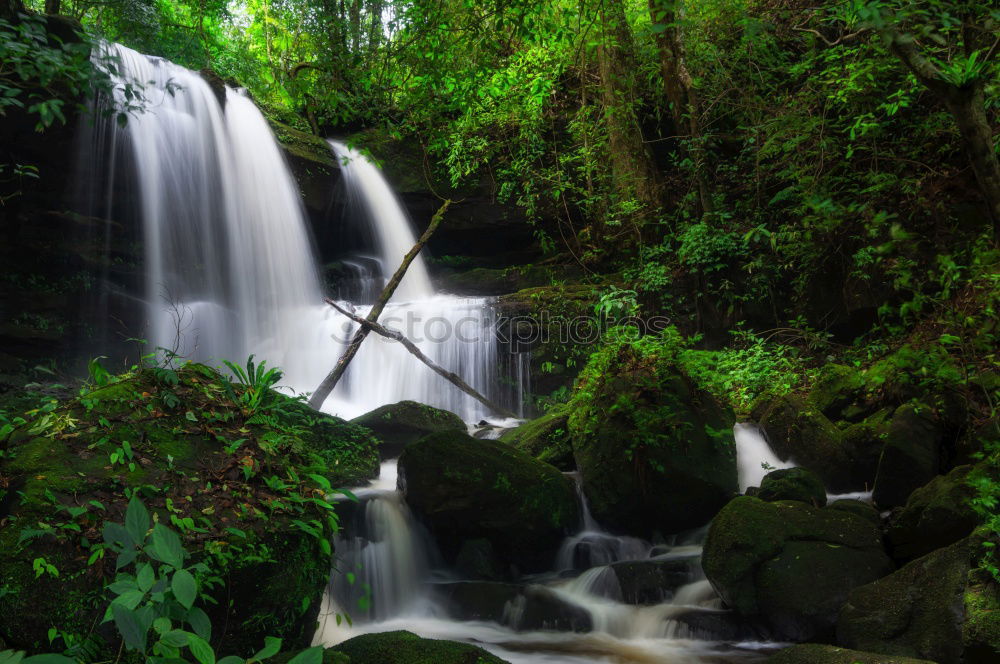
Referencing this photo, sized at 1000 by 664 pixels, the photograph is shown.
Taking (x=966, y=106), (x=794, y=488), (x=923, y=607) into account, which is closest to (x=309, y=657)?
(x=923, y=607)

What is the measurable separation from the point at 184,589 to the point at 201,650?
0.16 m

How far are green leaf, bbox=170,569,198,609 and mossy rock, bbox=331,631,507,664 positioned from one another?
185 cm

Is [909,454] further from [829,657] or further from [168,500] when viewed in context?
[168,500]

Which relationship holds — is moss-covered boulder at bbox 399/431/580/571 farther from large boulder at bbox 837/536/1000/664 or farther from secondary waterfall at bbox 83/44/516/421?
secondary waterfall at bbox 83/44/516/421

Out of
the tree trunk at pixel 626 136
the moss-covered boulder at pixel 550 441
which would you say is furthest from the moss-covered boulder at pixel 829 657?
the tree trunk at pixel 626 136

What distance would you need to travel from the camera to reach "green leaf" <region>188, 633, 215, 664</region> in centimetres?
131

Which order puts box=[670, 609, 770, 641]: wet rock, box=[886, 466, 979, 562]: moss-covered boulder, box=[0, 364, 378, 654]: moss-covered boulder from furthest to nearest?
box=[670, 609, 770, 641]: wet rock < box=[886, 466, 979, 562]: moss-covered boulder < box=[0, 364, 378, 654]: moss-covered boulder

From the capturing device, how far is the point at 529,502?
228 inches

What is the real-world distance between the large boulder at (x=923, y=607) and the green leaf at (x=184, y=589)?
3.40 metres

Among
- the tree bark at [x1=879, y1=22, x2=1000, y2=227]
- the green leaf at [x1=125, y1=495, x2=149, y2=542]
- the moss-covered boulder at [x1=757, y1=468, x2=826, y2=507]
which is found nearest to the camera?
the green leaf at [x1=125, y1=495, x2=149, y2=542]

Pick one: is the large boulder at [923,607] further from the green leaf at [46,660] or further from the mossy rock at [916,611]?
the green leaf at [46,660]

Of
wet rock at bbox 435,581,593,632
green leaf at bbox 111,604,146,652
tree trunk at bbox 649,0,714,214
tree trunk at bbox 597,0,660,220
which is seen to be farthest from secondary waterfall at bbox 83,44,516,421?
green leaf at bbox 111,604,146,652

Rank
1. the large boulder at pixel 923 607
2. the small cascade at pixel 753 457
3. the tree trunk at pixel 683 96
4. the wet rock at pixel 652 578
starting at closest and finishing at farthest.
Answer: the large boulder at pixel 923 607 → the wet rock at pixel 652 578 → the small cascade at pixel 753 457 → the tree trunk at pixel 683 96

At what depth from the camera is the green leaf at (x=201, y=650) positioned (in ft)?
4.31
